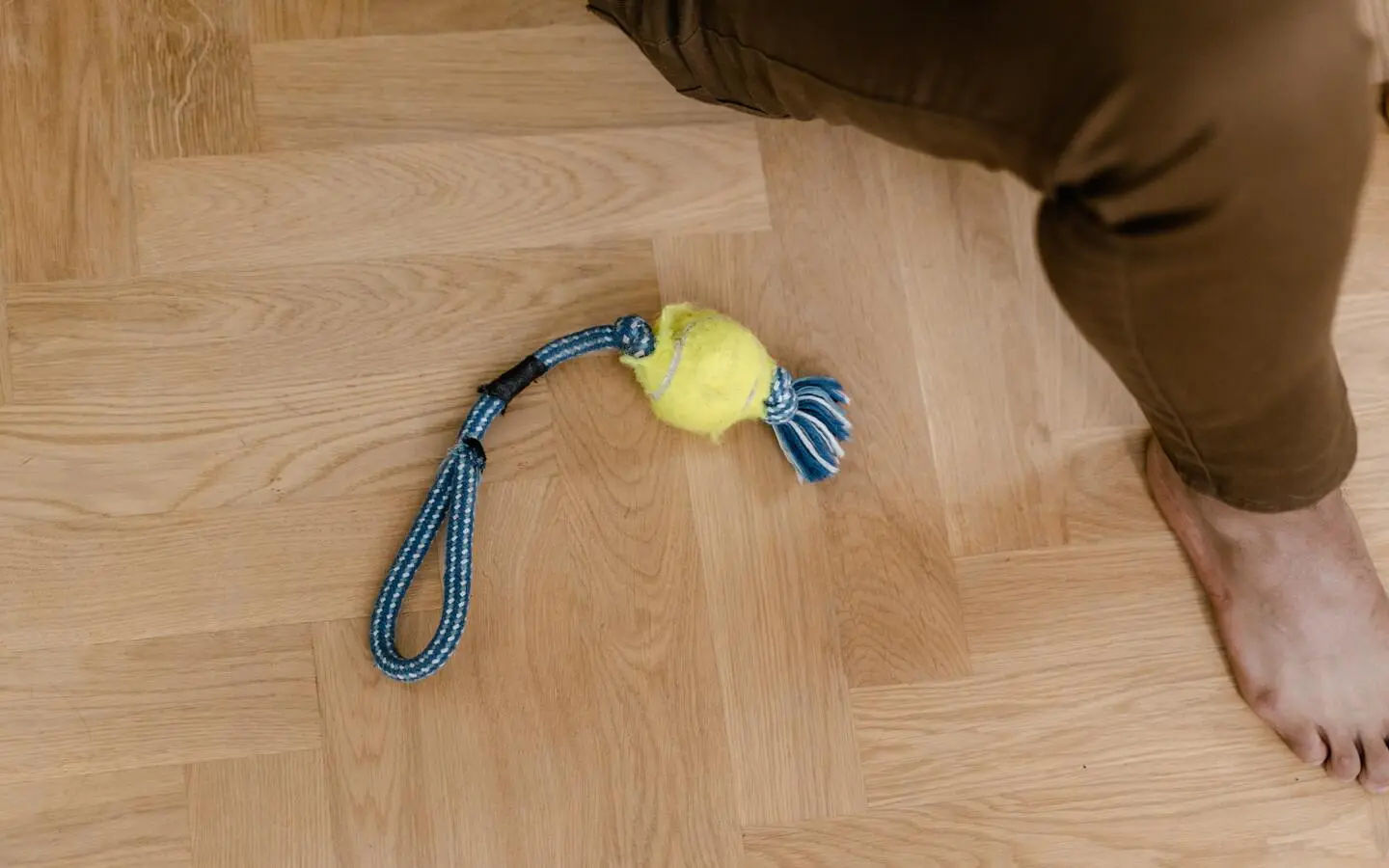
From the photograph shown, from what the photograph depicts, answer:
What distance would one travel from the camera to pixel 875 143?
83 centimetres

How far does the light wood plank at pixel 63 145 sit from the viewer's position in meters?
0.79

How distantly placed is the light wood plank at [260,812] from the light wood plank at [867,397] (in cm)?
36

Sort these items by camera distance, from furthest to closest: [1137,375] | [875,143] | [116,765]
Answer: [875,143] → [116,765] → [1137,375]

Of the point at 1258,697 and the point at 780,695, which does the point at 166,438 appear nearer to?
the point at 780,695

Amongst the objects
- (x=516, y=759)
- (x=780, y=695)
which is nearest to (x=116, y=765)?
(x=516, y=759)

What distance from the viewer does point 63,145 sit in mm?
804

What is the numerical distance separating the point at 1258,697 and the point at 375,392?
25.3 inches

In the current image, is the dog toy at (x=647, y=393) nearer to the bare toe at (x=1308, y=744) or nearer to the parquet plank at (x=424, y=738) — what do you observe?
the parquet plank at (x=424, y=738)

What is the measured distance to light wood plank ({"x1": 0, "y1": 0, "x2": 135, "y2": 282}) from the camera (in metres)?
0.79

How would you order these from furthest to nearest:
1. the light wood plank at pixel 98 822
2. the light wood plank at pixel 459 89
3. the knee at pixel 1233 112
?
the light wood plank at pixel 459 89 < the light wood plank at pixel 98 822 < the knee at pixel 1233 112

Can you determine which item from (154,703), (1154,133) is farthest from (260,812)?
(1154,133)

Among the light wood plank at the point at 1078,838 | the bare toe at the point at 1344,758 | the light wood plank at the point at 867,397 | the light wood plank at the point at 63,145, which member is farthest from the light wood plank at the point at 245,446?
the bare toe at the point at 1344,758

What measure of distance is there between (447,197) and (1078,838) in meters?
0.62

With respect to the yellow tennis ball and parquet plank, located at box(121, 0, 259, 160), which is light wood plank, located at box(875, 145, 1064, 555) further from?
parquet plank, located at box(121, 0, 259, 160)
